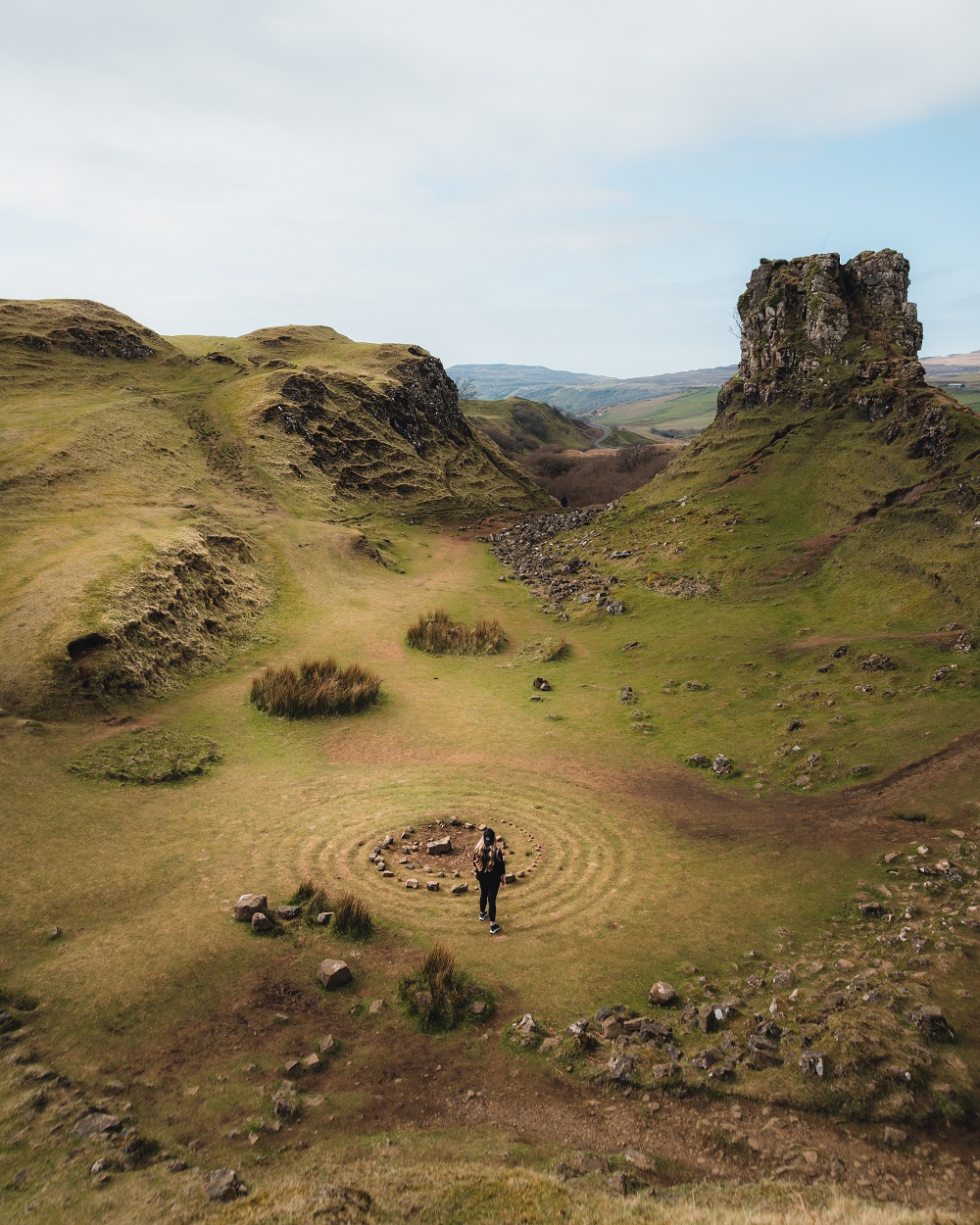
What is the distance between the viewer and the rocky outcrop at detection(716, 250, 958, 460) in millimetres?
35562

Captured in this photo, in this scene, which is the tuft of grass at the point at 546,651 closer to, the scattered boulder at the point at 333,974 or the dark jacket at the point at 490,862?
the dark jacket at the point at 490,862

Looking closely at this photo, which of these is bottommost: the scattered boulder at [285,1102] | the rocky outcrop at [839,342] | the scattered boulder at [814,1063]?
the scattered boulder at [285,1102]

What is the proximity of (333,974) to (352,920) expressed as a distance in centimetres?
132

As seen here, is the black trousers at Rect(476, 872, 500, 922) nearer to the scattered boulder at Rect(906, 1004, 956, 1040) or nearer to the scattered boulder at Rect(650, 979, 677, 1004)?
the scattered boulder at Rect(650, 979, 677, 1004)

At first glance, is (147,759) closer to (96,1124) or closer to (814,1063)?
(96,1124)

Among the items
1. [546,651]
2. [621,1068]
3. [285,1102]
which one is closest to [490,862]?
[621,1068]

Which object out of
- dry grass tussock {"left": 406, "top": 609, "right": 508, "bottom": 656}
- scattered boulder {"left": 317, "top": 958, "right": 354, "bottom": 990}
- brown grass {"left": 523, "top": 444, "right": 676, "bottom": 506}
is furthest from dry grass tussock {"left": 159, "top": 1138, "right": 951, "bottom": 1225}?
brown grass {"left": 523, "top": 444, "right": 676, "bottom": 506}

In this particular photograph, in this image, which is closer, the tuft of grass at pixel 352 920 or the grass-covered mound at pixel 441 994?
the grass-covered mound at pixel 441 994

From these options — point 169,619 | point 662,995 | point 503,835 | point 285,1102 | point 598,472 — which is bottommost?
point 503,835

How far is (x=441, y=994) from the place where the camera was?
374 inches

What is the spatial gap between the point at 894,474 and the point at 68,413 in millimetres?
47559

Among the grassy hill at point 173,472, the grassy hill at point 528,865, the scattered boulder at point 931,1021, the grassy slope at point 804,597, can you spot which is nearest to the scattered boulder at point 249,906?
the grassy hill at point 528,865

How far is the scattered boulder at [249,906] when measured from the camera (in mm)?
11359

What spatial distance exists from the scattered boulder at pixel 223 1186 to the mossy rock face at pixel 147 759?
37.3 ft
